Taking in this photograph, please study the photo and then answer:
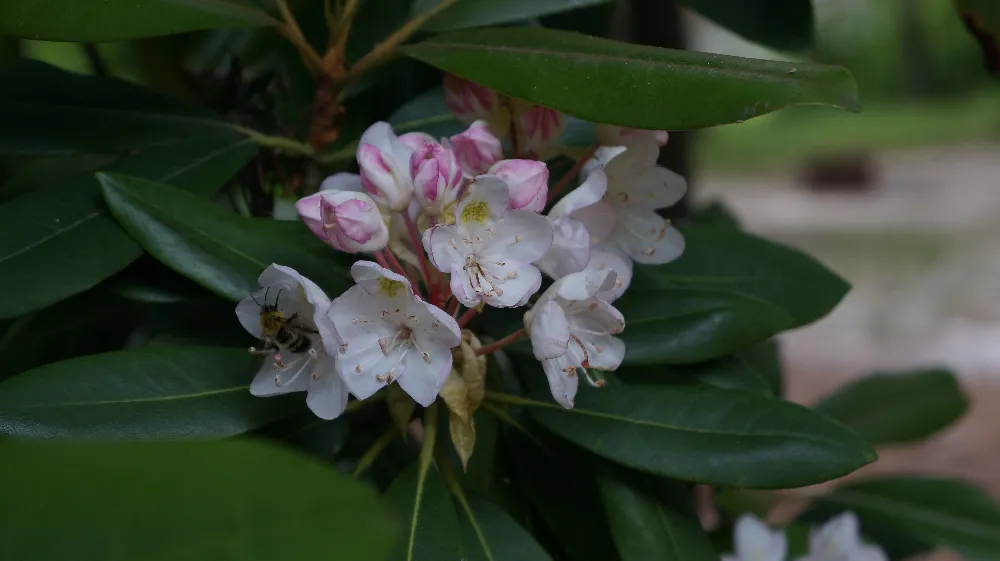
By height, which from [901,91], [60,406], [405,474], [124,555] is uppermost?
[124,555]

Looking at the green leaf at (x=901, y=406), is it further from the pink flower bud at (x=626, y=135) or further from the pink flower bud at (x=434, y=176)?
the pink flower bud at (x=434, y=176)

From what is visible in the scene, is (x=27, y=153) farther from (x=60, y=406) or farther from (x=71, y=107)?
(x=60, y=406)

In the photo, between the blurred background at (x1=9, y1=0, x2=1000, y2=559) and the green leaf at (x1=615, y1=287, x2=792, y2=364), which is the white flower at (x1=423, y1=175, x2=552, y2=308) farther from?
the blurred background at (x1=9, y1=0, x2=1000, y2=559)

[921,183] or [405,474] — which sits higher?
[405,474]

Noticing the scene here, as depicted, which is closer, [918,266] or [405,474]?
[405,474]

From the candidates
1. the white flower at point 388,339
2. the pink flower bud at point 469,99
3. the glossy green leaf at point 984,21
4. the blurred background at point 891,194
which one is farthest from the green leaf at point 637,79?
the blurred background at point 891,194

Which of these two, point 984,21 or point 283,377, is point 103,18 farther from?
point 984,21

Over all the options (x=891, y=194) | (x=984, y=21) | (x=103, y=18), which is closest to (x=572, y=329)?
(x=103, y=18)

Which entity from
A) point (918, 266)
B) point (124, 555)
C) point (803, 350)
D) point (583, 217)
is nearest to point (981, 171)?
point (918, 266)
